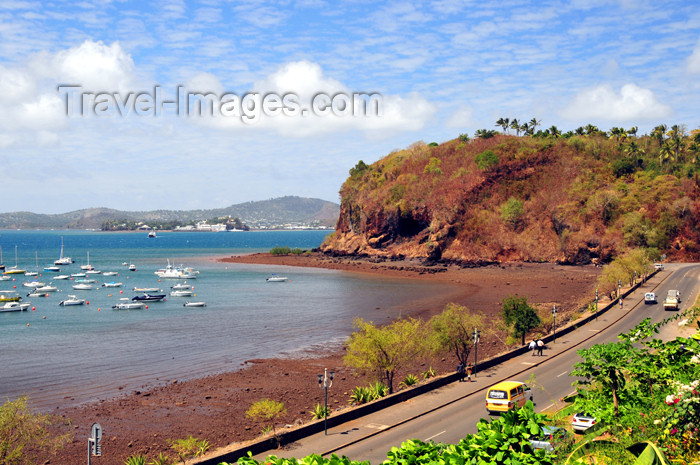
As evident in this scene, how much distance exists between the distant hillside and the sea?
35168 mm

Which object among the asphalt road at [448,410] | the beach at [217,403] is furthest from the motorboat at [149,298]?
the asphalt road at [448,410]

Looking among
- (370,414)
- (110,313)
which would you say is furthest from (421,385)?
(110,313)

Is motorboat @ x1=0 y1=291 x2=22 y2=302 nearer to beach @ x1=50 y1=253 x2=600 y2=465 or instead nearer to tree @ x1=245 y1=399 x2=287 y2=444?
beach @ x1=50 y1=253 x2=600 y2=465

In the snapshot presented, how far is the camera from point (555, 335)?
4653 cm

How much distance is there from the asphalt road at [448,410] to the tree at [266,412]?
3.88 meters

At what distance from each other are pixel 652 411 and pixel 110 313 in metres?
72.7

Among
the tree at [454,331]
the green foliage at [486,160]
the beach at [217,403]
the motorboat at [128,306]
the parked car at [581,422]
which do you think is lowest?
the motorboat at [128,306]

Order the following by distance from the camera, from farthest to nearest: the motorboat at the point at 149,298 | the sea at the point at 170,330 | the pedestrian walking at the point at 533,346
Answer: the motorboat at the point at 149,298 → the sea at the point at 170,330 → the pedestrian walking at the point at 533,346

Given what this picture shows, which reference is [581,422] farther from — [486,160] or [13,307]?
[486,160]

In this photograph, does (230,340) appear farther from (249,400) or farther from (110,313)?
(110,313)

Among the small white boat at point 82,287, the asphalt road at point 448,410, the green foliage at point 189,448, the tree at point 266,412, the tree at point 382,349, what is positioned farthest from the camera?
the small white boat at point 82,287

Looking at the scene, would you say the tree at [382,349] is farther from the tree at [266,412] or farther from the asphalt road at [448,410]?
the tree at [266,412]

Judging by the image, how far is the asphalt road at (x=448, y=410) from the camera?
958 inches

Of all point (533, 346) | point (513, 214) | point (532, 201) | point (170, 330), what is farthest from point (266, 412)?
point (532, 201)
